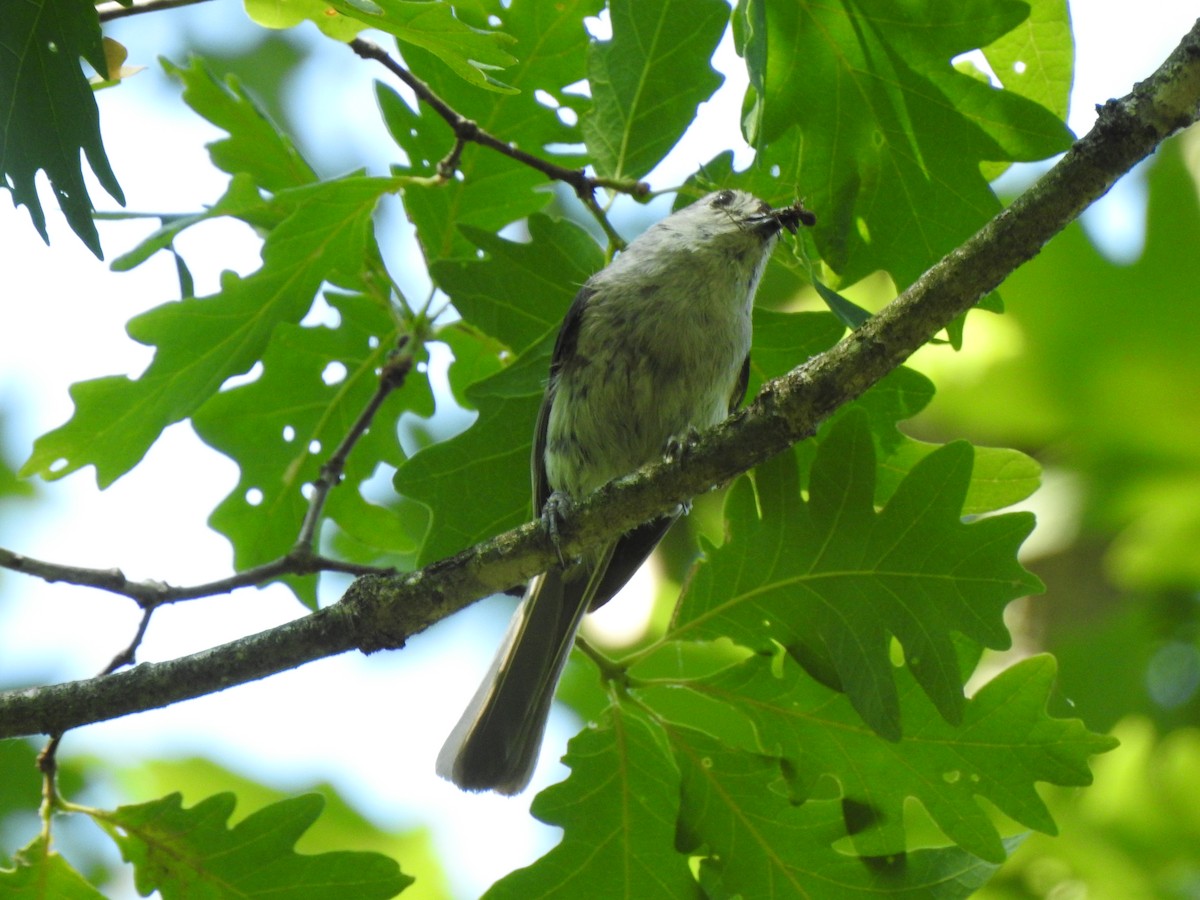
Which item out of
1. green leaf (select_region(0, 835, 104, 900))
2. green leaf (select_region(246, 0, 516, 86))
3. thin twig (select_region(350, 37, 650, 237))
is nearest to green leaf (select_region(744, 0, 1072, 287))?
thin twig (select_region(350, 37, 650, 237))

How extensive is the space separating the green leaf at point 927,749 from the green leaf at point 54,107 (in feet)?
6.20

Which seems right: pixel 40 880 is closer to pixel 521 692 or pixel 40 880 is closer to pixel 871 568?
pixel 521 692

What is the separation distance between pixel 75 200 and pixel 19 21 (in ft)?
1.14

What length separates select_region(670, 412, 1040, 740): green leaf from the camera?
2.91 m

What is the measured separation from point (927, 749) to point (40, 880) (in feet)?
7.27

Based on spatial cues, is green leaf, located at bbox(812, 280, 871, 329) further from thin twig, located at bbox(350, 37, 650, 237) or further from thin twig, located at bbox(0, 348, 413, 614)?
thin twig, located at bbox(0, 348, 413, 614)

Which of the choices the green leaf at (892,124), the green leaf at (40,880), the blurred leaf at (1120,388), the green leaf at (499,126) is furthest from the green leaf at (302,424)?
the blurred leaf at (1120,388)

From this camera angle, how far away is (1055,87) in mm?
3074

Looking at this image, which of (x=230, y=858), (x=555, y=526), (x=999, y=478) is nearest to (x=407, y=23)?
(x=555, y=526)

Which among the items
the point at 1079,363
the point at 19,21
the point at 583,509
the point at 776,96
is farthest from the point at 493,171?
the point at 1079,363

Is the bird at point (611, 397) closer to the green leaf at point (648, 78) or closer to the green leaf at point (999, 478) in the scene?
the green leaf at point (648, 78)

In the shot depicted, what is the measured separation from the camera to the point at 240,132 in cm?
373

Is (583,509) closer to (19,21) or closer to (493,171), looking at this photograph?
(493,171)

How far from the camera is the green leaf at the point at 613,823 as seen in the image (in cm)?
307
